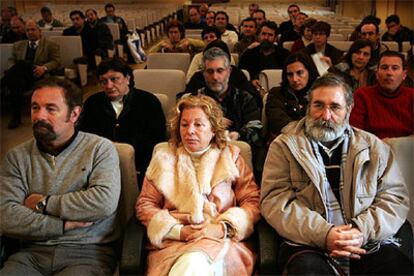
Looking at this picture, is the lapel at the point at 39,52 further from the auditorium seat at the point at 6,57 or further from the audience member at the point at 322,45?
the audience member at the point at 322,45

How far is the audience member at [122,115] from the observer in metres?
2.88

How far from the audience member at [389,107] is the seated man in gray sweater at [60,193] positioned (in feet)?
5.04

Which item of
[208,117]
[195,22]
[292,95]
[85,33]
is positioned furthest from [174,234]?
[195,22]

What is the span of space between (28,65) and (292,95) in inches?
137

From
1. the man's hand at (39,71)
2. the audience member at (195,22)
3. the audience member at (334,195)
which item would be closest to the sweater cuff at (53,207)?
the audience member at (334,195)

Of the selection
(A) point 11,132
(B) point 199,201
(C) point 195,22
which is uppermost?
(C) point 195,22

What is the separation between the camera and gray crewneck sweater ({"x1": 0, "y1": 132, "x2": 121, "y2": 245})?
1939 mm

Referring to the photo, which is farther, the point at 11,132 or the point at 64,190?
the point at 11,132

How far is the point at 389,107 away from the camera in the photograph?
2.85 metres

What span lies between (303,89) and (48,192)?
1650 millimetres

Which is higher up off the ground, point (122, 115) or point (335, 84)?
point (335, 84)

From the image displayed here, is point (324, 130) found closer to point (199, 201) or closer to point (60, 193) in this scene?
point (199, 201)

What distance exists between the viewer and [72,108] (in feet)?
6.88

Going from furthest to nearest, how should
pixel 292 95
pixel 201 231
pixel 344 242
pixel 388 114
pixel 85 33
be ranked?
pixel 85 33 → pixel 292 95 → pixel 388 114 → pixel 201 231 → pixel 344 242
